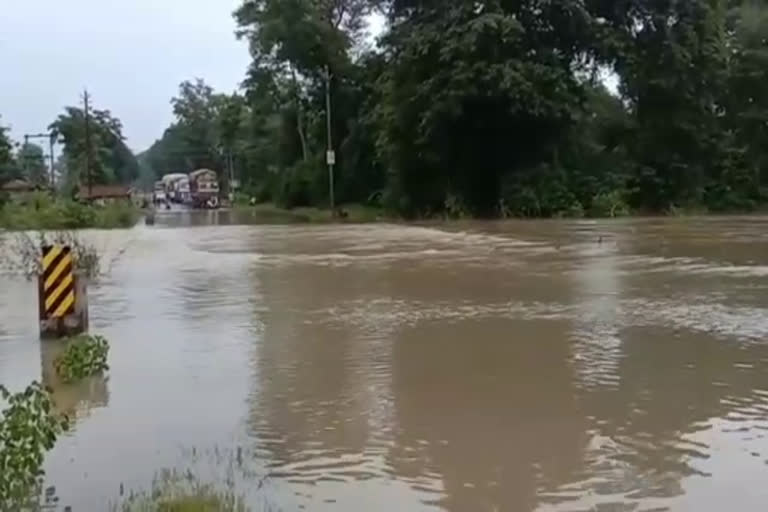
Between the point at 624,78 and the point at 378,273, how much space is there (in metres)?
25.8

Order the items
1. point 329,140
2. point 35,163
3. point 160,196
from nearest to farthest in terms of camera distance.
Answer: point 329,140, point 35,163, point 160,196

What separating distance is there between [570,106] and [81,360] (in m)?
30.6

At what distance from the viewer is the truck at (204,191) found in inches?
3493

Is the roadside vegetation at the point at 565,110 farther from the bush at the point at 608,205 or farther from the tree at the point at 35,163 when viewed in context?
the tree at the point at 35,163

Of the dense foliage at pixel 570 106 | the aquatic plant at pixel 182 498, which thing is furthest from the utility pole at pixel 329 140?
the aquatic plant at pixel 182 498

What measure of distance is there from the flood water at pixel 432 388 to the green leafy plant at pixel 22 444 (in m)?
0.57

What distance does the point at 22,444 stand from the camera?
4691mm

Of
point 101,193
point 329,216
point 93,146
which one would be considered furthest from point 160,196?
point 329,216

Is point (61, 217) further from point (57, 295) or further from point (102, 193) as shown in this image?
point (57, 295)

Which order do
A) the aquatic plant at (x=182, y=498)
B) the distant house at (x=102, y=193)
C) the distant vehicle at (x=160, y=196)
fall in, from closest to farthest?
1. the aquatic plant at (x=182, y=498)
2. the distant house at (x=102, y=193)
3. the distant vehicle at (x=160, y=196)

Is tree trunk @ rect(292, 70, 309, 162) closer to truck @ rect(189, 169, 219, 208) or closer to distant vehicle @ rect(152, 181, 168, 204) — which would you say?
truck @ rect(189, 169, 219, 208)

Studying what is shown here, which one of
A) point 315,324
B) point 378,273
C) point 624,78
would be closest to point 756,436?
point 315,324

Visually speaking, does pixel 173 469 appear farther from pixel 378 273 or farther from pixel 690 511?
pixel 378 273

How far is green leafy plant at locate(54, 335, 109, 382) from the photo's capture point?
8.66 metres
